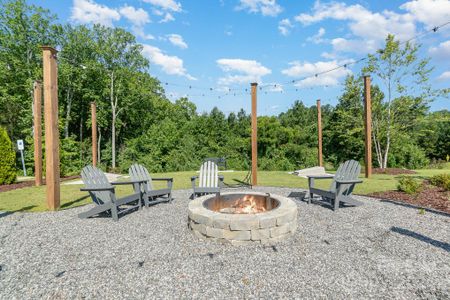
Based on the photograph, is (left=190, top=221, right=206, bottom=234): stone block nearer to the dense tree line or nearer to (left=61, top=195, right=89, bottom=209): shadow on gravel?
(left=61, top=195, right=89, bottom=209): shadow on gravel

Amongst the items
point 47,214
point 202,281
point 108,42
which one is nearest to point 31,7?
point 108,42

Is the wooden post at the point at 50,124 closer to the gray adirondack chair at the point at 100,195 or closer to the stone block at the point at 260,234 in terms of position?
the gray adirondack chair at the point at 100,195

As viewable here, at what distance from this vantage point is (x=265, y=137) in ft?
60.7

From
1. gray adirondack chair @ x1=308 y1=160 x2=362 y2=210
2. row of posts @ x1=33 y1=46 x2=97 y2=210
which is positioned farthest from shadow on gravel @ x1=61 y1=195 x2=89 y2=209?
gray adirondack chair @ x1=308 y1=160 x2=362 y2=210

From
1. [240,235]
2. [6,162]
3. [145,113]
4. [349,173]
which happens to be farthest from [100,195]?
[145,113]

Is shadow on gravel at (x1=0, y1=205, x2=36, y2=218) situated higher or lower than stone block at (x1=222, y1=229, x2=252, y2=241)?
lower

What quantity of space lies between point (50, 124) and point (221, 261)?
409 centimetres

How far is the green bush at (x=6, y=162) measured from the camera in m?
8.41

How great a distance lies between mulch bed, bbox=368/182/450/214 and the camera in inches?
184

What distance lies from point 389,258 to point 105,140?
19342 millimetres

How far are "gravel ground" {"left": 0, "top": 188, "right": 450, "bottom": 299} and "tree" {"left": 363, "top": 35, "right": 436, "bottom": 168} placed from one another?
9.71m

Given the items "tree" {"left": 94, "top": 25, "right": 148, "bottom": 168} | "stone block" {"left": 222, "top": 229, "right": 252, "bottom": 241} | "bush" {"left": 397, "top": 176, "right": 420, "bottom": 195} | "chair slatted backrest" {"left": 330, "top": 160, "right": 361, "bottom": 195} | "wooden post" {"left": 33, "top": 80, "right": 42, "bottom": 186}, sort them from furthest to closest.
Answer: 1. "tree" {"left": 94, "top": 25, "right": 148, "bottom": 168}
2. "wooden post" {"left": 33, "top": 80, "right": 42, "bottom": 186}
3. "bush" {"left": 397, "top": 176, "right": 420, "bottom": 195}
4. "chair slatted backrest" {"left": 330, "top": 160, "right": 361, "bottom": 195}
5. "stone block" {"left": 222, "top": 229, "right": 252, "bottom": 241}

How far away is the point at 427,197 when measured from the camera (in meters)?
5.21

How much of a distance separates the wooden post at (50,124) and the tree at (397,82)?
12943 mm
